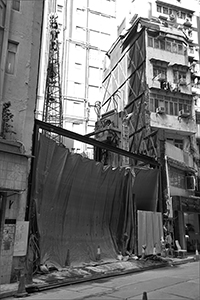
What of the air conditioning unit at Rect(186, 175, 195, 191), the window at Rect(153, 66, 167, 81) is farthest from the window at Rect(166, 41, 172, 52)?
the air conditioning unit at Rect(186, 175, 195, 191)

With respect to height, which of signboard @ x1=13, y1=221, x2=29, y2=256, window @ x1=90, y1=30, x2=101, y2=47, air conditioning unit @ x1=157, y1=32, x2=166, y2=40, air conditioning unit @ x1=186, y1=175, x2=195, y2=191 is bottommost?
signboard @ x1=13, y1=221, x2=29, y2=256

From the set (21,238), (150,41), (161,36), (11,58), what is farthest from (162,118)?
(21,238)

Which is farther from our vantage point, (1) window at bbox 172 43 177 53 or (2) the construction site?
(1) window at bbox 172 43 177 53

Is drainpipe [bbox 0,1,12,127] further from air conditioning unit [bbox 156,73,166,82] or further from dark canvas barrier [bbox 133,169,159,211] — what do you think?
air conditioning unit [bbox 156,73,166,82]

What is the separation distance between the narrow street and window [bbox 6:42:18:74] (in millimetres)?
8363

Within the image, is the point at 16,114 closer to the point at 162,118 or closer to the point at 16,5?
the point at 16,5

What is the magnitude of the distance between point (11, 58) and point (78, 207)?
301 inches

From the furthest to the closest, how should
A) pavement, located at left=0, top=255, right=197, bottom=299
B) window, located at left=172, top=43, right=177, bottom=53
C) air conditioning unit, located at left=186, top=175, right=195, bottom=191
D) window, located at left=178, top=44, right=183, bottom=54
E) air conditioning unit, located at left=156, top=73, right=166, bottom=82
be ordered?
window, located at left=178, top=44, right=183, bottom=54 → window, located at left=172, top=43, right=177, bottom=53 → air conditioning unit, located at left=156, top=73, right=166, bottom=82 → air conditioning unit, located at left=186, top=175, right=195, bottom=191 → pavement, located at left=0, top=255, right=197, bottom=299

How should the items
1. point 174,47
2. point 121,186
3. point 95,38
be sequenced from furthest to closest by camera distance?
point 95,38, point 174,47, point 121,186

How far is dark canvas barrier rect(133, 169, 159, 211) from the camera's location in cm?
2011

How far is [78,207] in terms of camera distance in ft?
49.9

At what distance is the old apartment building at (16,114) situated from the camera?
10.8 meters

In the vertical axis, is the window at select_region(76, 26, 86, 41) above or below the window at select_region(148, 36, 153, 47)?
above

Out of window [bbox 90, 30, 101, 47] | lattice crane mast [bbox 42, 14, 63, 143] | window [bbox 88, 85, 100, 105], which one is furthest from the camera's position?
window [bbox 90, 30, 101, 47]
